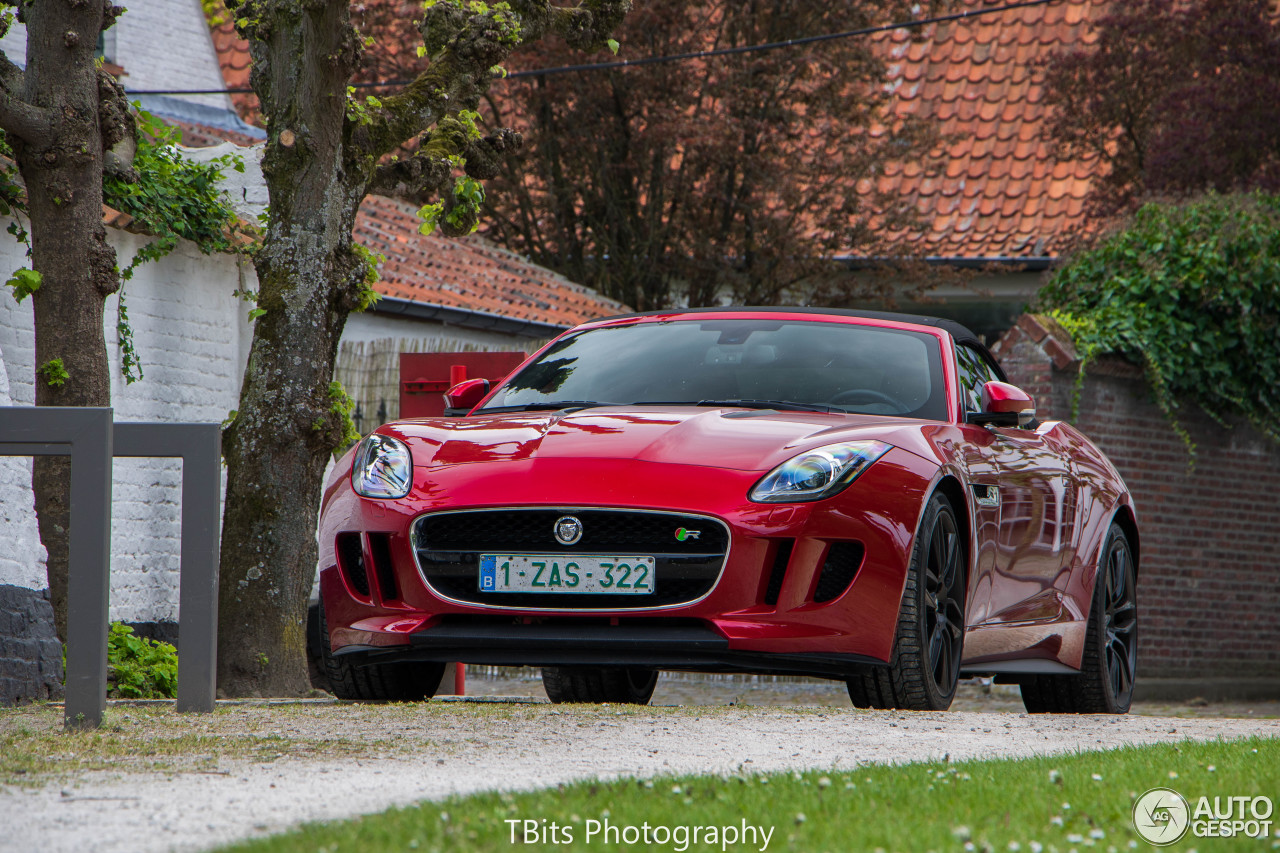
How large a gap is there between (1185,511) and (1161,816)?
34.4 feet

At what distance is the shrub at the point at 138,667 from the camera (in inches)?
325

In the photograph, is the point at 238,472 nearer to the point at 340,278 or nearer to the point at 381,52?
the point at 340,278

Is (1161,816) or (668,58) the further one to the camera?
(668,58)

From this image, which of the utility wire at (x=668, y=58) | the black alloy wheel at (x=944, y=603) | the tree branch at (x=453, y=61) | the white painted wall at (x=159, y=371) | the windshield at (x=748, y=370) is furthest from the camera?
the utility wire at (x=668, y=58)

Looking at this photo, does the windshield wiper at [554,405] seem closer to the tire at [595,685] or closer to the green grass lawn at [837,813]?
the tire at [595,685]

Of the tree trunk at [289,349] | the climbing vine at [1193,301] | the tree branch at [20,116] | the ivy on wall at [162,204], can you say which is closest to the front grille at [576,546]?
the tree trunk at [289,349]

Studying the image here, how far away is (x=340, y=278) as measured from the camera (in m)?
8.28

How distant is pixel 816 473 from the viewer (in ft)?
17.3

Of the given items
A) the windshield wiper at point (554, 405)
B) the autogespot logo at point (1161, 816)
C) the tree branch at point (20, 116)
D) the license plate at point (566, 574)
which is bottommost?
the license plate at point (566, 574)

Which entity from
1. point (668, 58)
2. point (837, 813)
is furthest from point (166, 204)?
point (668, 58)

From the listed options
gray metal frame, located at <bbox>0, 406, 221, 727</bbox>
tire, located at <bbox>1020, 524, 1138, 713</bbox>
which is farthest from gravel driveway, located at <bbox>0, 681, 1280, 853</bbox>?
tire, located at <bbox>1020, 524, 1138, 713</bbox>

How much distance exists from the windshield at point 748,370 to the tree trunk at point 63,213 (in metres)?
2.53

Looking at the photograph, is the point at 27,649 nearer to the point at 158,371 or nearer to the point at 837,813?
the point at 158,371

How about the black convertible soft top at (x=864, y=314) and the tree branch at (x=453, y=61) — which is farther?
the tree branch at (x=453, y=61)
